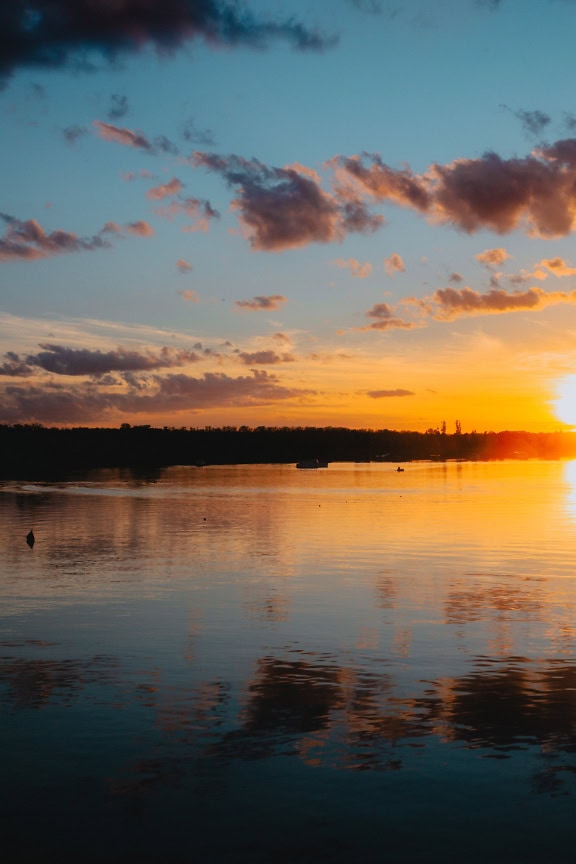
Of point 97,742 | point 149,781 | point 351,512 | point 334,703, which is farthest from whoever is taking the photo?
point 351,512

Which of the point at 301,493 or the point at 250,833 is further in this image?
the point at 301,493

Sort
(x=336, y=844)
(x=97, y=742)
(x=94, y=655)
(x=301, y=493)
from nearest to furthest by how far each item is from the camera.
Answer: (x=336, y=844)
(x=97, y=742)
(x=94, y=655)
(x=301, y=493)

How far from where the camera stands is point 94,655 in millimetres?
32375

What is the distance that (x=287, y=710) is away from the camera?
82.4 feet

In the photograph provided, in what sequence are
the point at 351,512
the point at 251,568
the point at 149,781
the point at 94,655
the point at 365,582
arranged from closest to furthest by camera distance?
the point at 149,781 < the point at 94,655 < the point at 365,582 < the point at 251,568 < the point at 351,512

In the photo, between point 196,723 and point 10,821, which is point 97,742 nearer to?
point 196,723

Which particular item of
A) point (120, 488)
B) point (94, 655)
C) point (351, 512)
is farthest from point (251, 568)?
point (120, 488)

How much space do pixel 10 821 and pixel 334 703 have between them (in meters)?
10.3

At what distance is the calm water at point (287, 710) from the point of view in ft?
58.7

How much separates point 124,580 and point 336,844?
35193mm

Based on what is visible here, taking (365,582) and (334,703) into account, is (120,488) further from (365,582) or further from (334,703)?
(334,703)

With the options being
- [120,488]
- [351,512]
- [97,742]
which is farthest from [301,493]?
[97,742]

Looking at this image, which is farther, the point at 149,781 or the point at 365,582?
the point at 365,582

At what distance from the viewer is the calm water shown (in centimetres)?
1791
